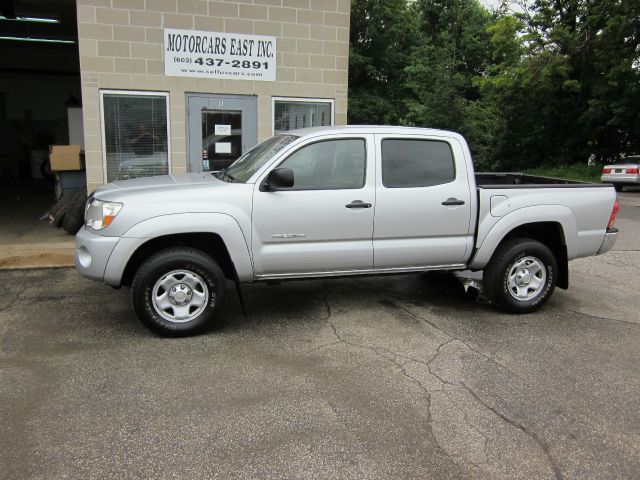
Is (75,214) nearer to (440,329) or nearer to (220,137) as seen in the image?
(220,137)

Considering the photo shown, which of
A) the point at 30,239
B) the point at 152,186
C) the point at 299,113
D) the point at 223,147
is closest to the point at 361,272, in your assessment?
the point at 152,186

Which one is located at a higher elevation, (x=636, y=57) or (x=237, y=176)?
(x=636, y=57)

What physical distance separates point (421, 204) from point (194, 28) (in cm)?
590

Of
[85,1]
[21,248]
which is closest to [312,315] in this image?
[21,248]

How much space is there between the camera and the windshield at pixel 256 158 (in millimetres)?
5371

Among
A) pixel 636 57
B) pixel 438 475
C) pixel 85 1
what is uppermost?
pixel 636 57

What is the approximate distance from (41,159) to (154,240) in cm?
1732

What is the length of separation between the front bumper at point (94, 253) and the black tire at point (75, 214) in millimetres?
4719

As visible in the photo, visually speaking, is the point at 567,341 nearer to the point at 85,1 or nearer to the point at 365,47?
the point at 85,1

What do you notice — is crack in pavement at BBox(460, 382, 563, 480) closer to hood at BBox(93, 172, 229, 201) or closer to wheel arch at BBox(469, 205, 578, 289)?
wheel arch at BBox(469, 205, 578, 289)

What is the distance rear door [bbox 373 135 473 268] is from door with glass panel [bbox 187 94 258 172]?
4856mm

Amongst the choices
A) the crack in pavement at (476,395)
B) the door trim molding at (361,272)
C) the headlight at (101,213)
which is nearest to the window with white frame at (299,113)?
the crack in pavement at (476,395)

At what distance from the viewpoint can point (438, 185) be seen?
5.59 m

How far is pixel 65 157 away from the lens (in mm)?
10477
